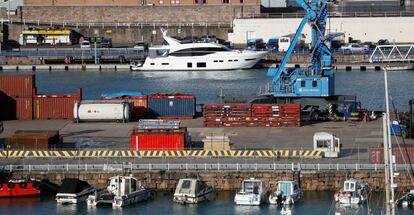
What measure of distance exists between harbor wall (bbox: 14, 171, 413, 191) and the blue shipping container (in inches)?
530

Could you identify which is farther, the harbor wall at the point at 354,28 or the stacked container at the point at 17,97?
the harbor wall at the point at 354,28

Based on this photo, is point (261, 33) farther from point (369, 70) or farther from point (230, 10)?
point (369, 70)

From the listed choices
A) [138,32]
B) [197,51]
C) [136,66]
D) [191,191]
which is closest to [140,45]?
[138,32]

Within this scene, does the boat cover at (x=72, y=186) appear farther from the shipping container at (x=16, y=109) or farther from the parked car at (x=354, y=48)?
the parked car at (x=354, y=48)

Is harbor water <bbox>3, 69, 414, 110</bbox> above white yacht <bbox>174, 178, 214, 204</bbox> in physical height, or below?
above

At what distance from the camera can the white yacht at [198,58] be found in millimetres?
95438

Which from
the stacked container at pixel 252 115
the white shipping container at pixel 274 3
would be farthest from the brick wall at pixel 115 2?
the stacked container at pixel 252 115

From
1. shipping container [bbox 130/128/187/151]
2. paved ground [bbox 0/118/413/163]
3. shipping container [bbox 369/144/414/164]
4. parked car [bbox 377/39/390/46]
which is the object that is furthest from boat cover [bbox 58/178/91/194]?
parked car [bbox 377/39/390/46]

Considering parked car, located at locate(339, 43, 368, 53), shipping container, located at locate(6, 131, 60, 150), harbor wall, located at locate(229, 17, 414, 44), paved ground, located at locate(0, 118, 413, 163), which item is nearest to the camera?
shipping container, located at locate(6, 131, 60, 150)

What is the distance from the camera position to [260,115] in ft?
191

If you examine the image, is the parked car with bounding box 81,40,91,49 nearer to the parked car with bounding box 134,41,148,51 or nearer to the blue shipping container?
the parked car with bounding box 134,41,148,51

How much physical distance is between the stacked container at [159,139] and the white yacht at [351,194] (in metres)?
7.60

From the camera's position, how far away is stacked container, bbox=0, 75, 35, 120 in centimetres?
6091

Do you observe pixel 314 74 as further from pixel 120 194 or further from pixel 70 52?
pixel 70 52
